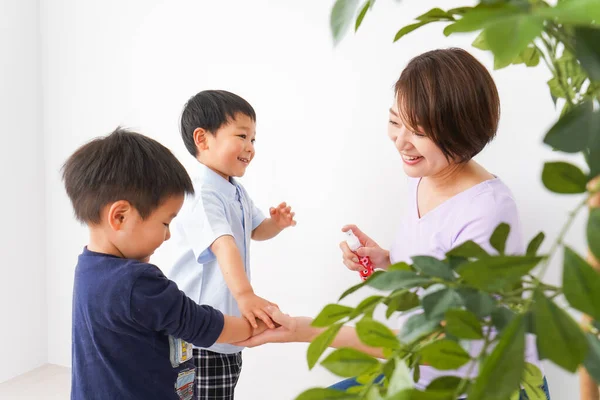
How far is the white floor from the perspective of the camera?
228 centimetres

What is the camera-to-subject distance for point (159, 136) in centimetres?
219

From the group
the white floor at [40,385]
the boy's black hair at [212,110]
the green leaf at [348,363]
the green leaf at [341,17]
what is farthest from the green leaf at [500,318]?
the white floor at [40,385]

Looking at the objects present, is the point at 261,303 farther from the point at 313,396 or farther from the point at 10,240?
the point at 10,240

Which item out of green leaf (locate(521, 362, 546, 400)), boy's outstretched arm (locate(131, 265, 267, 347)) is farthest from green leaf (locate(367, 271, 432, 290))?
boy's outstretched arm (locate(131, 265, 267, 347))

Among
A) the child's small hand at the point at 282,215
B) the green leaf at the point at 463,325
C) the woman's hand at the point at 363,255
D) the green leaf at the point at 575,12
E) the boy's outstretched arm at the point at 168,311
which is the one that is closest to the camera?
the green leaf at the point at 575,12

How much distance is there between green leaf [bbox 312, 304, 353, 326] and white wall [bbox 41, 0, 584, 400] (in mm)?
1187

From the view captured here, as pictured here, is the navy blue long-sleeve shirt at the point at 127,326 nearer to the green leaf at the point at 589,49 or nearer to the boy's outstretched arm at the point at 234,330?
the boy's outstretched arm at the point at 234,330

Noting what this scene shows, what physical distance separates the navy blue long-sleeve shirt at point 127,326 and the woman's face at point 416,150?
1.75 ft

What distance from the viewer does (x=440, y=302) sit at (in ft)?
1.25

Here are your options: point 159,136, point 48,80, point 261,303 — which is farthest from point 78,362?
point 48,80

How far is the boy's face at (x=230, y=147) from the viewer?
150 cm

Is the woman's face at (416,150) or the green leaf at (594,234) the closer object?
the green leaf at (594,234)

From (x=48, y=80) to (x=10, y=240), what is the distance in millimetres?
684

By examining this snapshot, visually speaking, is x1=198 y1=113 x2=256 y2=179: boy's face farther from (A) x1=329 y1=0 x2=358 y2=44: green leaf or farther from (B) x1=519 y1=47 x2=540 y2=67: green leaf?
(A) x1=329 y1=0 x2=358 y2=44: green leaf
